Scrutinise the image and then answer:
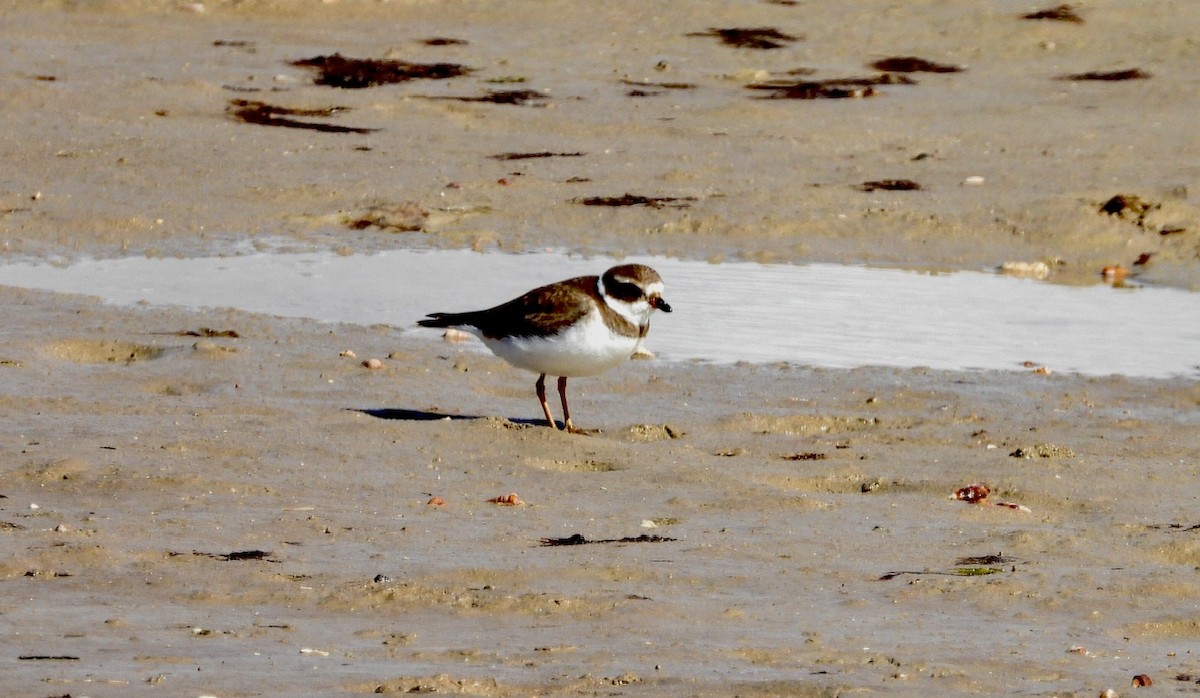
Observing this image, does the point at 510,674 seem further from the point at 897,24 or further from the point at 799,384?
the point at 897,24

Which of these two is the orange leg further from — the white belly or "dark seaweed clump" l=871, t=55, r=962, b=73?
"dark seaweed clump" l=871, t=55, r=962, b=73

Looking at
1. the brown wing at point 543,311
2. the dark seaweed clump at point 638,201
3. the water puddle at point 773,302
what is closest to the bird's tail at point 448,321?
the brown wing at point 543,311

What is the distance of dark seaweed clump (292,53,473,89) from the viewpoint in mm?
17688

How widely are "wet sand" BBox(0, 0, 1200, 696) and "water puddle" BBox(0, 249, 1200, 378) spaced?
353 millimetres

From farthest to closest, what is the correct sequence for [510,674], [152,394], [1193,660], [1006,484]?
[152,394]
[1006,484]
[1193,660]
[510,674]

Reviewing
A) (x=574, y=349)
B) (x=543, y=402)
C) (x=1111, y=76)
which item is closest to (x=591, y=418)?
(x=543, y=402)

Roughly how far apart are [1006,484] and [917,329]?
353 cm

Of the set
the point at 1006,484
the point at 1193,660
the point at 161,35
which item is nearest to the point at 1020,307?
the point at 1006,484

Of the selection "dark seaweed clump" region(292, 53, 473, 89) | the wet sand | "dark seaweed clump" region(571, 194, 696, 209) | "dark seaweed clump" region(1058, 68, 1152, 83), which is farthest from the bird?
"dark seaweed clump" region(1058, 68, 1152, 83)

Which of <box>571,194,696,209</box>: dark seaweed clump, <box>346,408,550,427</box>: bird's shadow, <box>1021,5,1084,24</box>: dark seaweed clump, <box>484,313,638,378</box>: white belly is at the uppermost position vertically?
<box>1021,5,1084,24</box>: dark seaweed clump

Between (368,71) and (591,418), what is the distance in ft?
33.1

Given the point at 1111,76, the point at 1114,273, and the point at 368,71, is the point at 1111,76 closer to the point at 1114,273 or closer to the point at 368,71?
the point at 1114,273

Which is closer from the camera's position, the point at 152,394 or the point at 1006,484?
the point at 1006,484

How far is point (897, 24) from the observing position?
1962 centimetres
